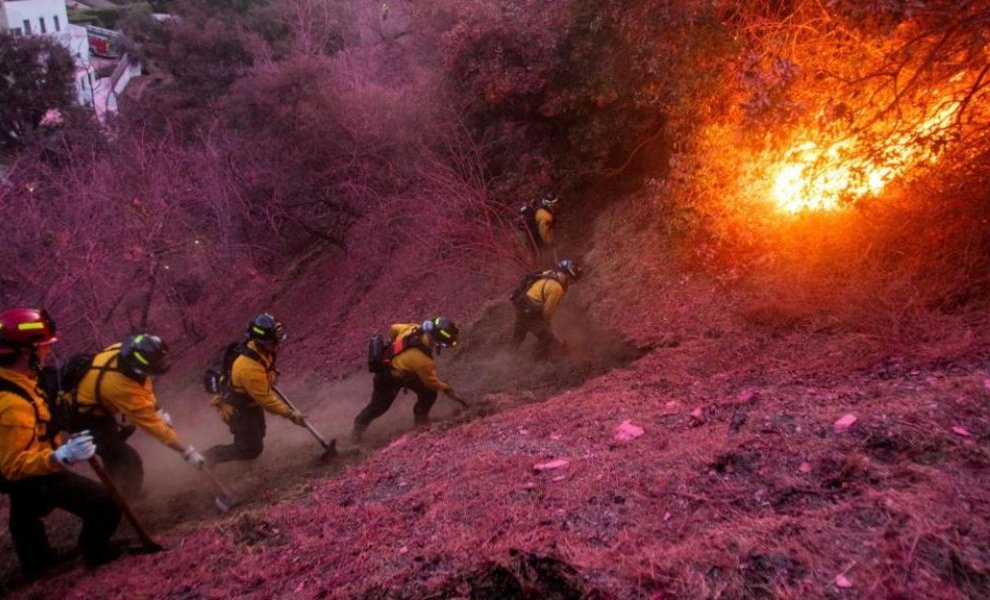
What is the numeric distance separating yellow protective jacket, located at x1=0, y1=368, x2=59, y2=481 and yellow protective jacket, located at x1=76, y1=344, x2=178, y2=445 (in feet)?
2.86

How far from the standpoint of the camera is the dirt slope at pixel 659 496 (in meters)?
2.77

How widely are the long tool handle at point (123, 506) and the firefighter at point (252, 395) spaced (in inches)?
63.6

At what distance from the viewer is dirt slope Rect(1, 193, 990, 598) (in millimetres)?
2768

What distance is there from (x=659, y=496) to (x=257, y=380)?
13.7 feet

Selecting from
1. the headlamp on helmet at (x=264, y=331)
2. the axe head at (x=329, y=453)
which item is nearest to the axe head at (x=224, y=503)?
the axe head at (x=329, y=453)

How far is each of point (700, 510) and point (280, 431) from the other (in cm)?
658

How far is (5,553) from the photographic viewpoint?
530cm

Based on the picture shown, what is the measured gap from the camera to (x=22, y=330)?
4.46m

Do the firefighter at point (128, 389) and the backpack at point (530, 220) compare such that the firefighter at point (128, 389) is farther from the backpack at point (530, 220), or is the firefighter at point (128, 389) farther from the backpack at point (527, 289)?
the backpack at point (530, 220)

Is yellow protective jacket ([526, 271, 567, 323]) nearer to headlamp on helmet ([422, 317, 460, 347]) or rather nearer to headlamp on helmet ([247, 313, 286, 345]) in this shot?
headlamp on helmet ([422, 317, 460, 347])

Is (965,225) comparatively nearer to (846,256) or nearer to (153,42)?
(846,256)

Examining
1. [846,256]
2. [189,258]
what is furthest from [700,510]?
[189,258]

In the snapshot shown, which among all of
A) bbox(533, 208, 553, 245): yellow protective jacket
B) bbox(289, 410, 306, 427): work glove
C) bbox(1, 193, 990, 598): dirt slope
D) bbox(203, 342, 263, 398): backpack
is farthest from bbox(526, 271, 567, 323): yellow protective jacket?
bbox(203, 342, 263, 398): backpack

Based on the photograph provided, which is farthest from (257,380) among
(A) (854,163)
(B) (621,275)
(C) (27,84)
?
(C) (27,84)
